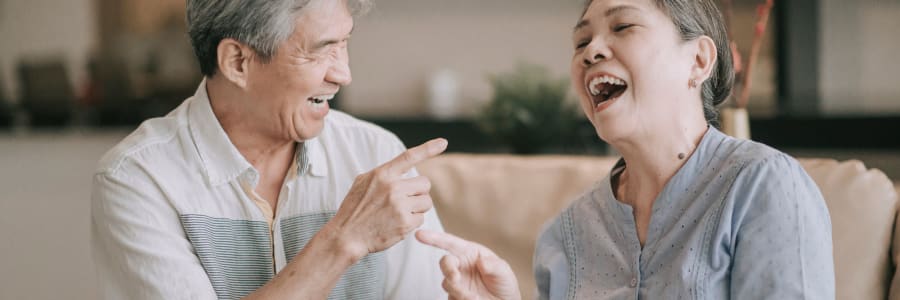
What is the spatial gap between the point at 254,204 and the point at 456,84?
8.34ft

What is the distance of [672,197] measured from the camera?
1.48 metres

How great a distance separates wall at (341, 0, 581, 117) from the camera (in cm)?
412

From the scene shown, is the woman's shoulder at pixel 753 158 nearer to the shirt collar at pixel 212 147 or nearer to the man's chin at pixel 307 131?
the man's chin at pixel 307 131

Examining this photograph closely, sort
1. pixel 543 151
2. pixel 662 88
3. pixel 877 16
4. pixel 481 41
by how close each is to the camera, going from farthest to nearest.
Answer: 1. pixel 481 41
2. pixel 877 16
3. pixel 543 151
4. pixel 662 88

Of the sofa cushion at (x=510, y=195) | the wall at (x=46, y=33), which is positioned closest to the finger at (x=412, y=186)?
the sofa cushion at (x=510, y=195)

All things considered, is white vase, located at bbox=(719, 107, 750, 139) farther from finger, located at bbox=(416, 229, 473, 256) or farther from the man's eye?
finger, located at bbox=(416, 229, 473, 256)

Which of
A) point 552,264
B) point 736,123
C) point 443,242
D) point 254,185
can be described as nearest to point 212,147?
point 254,185

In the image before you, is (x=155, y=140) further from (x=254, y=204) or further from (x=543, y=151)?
(x=543, y=151)

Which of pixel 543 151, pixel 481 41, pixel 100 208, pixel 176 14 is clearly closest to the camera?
pixel 100 208

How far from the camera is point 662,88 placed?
4.76 ft

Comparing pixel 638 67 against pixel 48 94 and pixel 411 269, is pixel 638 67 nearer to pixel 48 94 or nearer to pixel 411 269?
pixel 411 269

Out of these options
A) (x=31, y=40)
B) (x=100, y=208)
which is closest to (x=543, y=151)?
(x=100, y=208)

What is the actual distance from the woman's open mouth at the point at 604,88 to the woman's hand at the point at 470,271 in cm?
30

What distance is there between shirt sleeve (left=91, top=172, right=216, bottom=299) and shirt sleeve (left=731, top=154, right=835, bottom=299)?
0.87 metres
